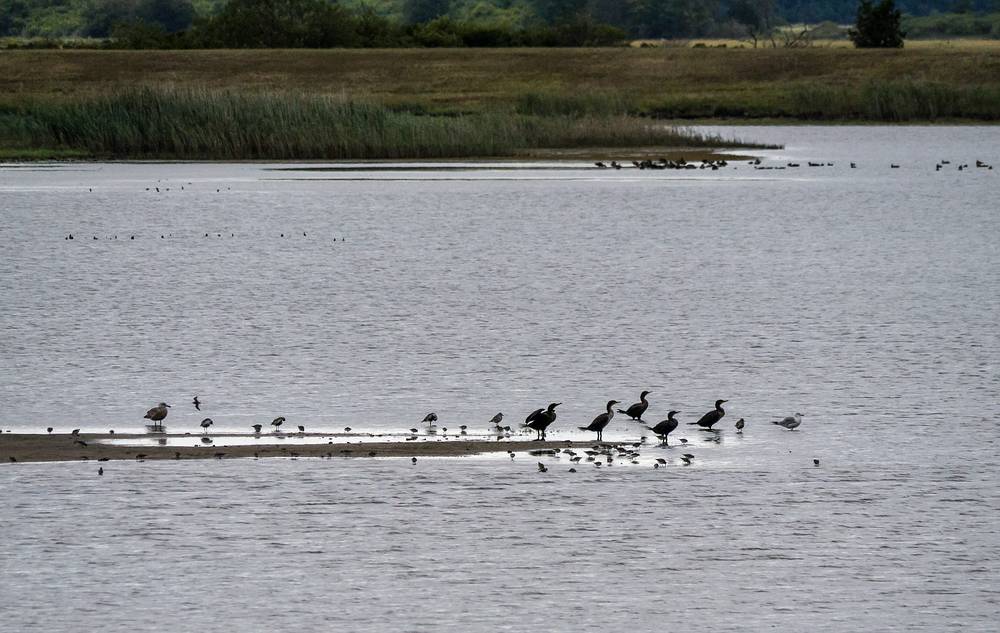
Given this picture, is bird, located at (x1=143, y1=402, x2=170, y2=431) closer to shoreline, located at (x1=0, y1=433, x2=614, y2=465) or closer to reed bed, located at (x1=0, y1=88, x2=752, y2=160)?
shoreline, located at (x1=0, y1=433, x2=614, y2=465)

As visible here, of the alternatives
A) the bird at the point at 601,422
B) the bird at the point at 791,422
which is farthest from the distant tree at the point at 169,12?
the bird at the point at 601,422

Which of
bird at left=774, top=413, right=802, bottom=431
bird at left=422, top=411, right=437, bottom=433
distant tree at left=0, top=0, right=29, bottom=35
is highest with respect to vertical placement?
distant tree at left=0, top=0, right=29, bottom=35

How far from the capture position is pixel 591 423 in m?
16.8

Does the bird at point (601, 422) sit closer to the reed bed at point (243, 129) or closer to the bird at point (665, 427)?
the bird at point (665, 427)

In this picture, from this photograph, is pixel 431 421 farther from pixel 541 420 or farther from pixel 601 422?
pixel 601 422

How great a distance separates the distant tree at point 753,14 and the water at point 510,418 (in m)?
154

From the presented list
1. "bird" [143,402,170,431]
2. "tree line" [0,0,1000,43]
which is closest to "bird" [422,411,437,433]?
"bird" [143,402,170,431]

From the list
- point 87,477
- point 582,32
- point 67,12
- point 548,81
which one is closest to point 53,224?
point 87,477

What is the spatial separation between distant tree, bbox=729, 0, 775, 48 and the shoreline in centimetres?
17708

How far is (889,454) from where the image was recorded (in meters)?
16.1

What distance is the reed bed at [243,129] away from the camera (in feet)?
201

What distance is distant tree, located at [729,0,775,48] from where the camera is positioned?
192 metres

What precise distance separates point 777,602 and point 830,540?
162cm

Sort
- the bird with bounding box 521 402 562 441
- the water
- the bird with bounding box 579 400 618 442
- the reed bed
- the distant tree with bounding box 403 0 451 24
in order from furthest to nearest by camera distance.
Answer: the distant tree with bounding box 403 0 451 24, the reed bed, the bird with bounding box 521 402 562 441, the bird with bounding box 579 400 618 442, the water
